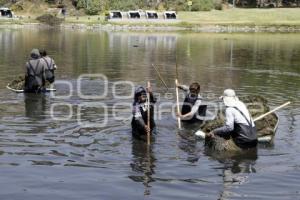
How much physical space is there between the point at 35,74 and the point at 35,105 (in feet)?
7.81

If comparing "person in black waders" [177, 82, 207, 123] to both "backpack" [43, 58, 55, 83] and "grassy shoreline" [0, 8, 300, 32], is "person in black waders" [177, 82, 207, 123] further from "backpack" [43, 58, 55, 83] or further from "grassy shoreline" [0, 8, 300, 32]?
"grassy shoreline" [0, 8, 300, 32]

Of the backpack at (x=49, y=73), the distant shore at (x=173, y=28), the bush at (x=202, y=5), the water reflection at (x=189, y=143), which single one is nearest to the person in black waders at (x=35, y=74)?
the backpack at (x=49, y=73)

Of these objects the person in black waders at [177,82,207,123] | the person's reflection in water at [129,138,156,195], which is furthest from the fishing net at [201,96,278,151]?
the person's reflection in water at [129,138,156,195]

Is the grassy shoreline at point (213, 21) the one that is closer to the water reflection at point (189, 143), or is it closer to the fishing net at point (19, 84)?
the fishing net at point (19, 84)

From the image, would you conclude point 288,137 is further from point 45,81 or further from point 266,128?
point 45,81

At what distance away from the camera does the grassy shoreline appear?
3846 inches

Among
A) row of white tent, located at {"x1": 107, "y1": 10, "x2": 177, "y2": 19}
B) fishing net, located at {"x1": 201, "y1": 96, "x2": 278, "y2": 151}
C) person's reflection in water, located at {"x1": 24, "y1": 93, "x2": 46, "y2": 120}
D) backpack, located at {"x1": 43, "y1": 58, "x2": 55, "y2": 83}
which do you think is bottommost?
person's reflection in water, located at {"x1": 24, "y1": 93, "x2": 46, "y2": 120}

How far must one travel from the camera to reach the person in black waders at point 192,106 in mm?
17781

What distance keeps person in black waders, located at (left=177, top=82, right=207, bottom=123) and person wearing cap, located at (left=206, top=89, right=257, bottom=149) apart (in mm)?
2758

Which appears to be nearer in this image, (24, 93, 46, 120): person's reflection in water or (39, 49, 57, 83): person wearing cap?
(24, 93, 46, 120): person's reflection in water

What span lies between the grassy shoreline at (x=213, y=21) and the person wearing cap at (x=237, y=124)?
3206 inches

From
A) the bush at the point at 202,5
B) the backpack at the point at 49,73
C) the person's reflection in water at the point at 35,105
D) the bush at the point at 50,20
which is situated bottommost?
the person's reflection in water at the point at 35,105

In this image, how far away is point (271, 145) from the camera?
1614cm

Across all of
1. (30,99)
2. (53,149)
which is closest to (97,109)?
(30,99)
